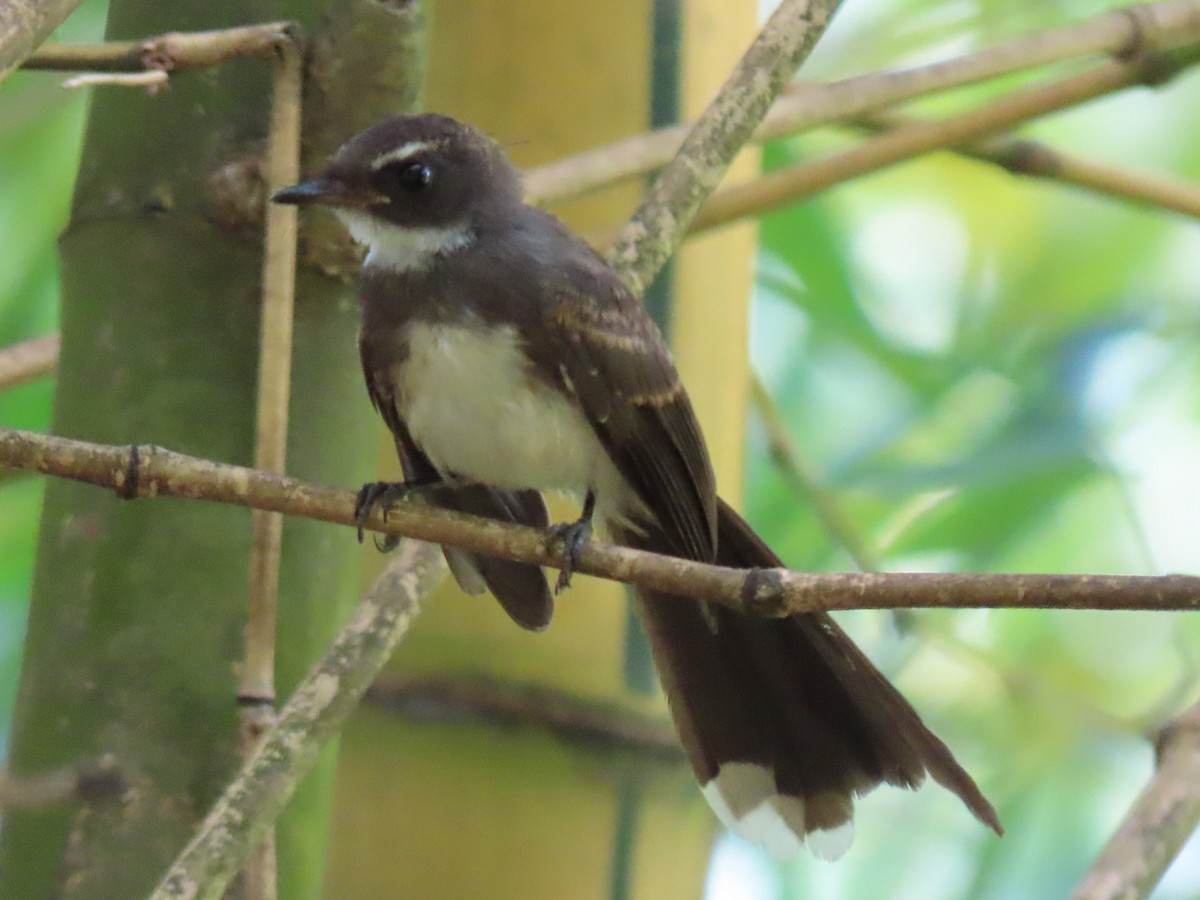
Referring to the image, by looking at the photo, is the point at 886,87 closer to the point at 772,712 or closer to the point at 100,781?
the point at 772,712

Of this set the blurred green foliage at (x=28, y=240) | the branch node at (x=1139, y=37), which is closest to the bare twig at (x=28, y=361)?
the blurred green foliage at (x=28, y=240)

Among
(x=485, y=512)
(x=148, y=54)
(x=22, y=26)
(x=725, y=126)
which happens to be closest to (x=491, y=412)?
(x=485, y=512)

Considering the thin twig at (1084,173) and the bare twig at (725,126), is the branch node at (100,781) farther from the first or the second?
the thin twig at (1084,173)

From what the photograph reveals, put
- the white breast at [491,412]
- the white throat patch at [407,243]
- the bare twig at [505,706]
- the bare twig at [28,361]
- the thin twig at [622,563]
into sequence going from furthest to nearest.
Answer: the white throat patch at [407,243] → the white breast at [491,412] → the bare twig at [505,706] → the bare twig at [28,361] → the thin twig at [622,563]

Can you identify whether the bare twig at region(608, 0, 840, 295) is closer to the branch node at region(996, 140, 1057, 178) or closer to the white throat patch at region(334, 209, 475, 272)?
the white throat patch at region(334, 209, 475, 272)

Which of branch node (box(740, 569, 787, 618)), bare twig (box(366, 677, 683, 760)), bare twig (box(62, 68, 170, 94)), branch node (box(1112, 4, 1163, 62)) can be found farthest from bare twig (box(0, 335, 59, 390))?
branch node (box(1112, 4, 1163, 62))

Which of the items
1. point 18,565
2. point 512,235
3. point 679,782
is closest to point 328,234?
Result: point 512,235

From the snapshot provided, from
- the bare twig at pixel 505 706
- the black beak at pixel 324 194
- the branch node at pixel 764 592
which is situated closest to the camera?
the branch node at pixel 764 592
